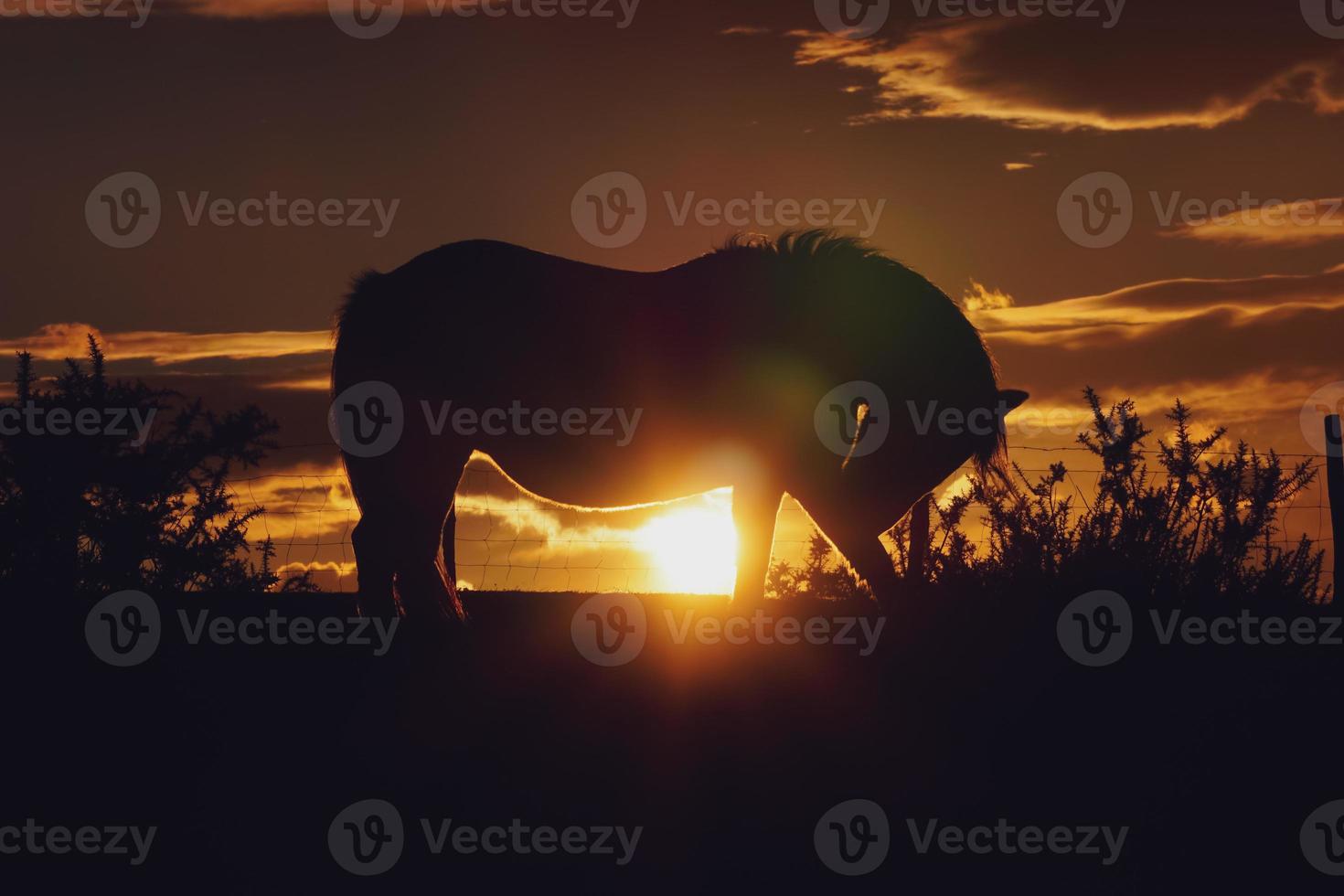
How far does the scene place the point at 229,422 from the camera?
10.7m

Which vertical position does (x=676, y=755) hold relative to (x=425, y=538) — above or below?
below

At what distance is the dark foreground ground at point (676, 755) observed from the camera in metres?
4.45

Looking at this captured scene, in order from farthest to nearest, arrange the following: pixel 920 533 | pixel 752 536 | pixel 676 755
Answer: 1. pixel 920 533
2. pixel 752 536
3. pixel 676 755

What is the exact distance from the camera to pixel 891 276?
281 inches

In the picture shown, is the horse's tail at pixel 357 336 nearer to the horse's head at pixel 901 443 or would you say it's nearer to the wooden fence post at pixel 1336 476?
the horse's head at pixel 901 443

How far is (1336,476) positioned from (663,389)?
6.12 m

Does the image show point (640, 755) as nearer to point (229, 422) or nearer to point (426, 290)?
point (426, 290)

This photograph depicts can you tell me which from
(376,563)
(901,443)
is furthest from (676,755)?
(901,443)

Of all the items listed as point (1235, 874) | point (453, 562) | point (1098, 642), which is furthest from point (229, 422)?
point (1235, 874)

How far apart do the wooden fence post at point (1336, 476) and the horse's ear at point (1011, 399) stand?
4.14 meters

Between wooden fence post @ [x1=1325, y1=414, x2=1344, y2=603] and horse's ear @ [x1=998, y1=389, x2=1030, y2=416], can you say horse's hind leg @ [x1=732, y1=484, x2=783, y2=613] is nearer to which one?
horse's ear @ [x1=998, y1=389, x2=1030, y2=416]

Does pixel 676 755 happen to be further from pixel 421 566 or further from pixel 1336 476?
pixel 1336 476

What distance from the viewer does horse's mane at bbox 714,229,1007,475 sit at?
7094 millimetres

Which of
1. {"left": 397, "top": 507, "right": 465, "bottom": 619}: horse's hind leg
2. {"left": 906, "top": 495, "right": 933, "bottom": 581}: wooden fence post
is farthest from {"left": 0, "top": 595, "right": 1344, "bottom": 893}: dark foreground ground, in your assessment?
{"left": 906, "top": 495, "right": 933, "bottom": 581}: wooden fence post
